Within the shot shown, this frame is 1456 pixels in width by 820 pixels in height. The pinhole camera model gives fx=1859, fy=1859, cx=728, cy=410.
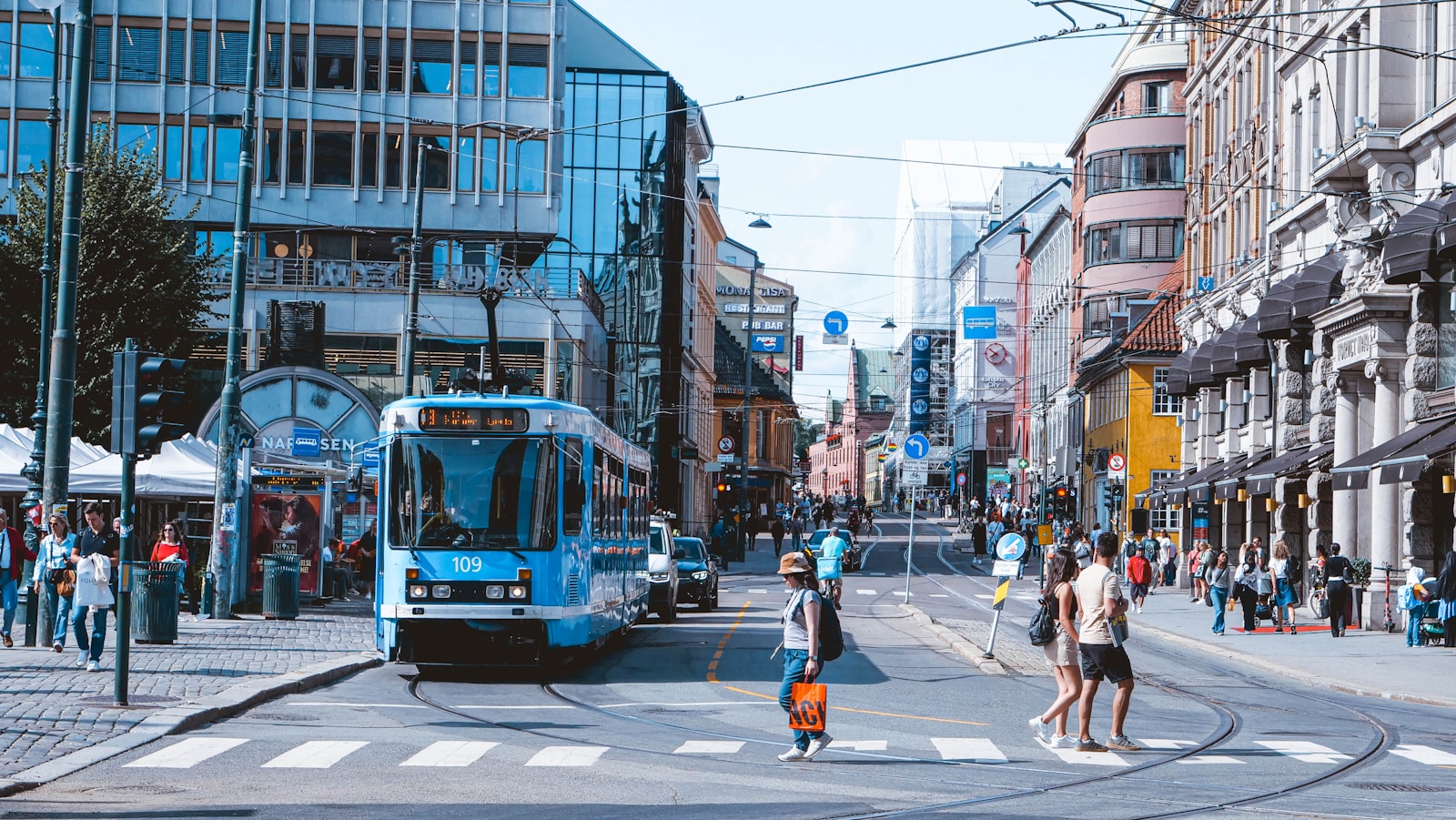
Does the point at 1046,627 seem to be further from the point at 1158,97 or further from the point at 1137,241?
the point at 1137,241

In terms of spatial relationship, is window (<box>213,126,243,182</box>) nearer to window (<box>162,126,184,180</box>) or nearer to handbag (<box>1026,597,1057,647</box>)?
window (<box>162,126,184,180</box>)

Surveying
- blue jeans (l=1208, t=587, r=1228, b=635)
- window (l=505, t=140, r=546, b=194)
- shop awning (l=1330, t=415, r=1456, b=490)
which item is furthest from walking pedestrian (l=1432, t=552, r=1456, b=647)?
window (l=505, t=140, r=546, b=194)

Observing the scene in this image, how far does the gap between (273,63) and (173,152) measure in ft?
12.9

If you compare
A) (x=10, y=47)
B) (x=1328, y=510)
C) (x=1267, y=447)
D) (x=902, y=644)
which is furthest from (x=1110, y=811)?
(x=10, y=47)

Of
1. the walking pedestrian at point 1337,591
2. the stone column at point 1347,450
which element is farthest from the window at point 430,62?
the walking pedestrian at point 1337,591

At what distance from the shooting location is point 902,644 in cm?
2650

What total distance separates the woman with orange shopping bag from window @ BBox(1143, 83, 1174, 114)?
61609 millimetres

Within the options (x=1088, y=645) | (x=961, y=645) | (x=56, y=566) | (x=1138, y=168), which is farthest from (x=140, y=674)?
(x=1138, y=168)

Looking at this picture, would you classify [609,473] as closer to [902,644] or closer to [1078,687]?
[902,644]

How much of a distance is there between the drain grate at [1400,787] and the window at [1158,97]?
204 feet

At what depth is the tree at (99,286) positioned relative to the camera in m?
39.9

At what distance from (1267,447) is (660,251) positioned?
3362cm

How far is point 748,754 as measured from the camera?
13500 mm

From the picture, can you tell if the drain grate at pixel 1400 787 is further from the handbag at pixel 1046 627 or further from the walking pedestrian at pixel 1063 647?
the handbag at pixel 1046 627
